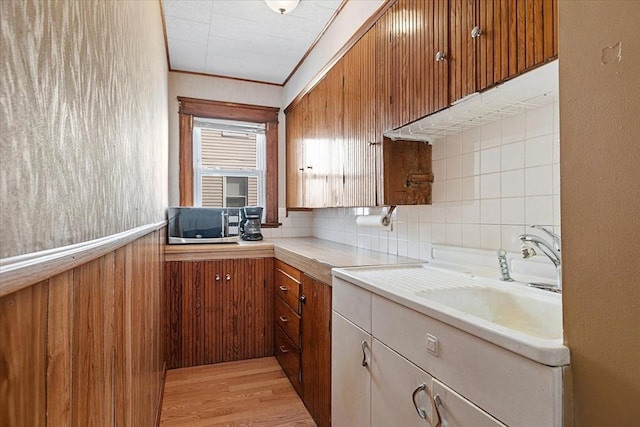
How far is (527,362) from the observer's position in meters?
0.72

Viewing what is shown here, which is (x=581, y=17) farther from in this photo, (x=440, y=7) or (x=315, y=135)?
(x=315, y=135)

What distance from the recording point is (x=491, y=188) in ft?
5.01

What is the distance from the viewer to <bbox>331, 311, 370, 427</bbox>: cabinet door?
1373mm

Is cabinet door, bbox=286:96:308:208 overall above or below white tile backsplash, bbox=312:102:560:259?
above

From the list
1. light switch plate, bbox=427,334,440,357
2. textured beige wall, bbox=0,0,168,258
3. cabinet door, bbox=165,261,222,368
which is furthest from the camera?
cabinet door, bbox=165,261,222,368

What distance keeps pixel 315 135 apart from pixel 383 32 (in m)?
1.15

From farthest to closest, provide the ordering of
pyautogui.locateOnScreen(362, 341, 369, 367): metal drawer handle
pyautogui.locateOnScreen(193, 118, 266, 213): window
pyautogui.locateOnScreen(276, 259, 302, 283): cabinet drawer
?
pyautogui.locateOnScreen(193, 118, 266, 213): window, pyautogui.locateOnScreen(276, 259, 302, 283): cabinet drawer, pyautogui.locateOnScreen(362, 341, 369, 367): metal drawer handle

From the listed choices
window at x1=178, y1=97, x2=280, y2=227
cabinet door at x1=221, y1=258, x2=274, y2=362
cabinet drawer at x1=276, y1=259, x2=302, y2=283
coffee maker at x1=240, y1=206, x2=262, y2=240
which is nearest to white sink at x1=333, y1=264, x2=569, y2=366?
cabinet drawer at x1=276, y1=259, x2=302, y2=283

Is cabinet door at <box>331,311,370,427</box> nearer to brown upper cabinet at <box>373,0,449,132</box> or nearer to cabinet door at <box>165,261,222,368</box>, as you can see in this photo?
brown upper cabinet at <box>373,0,449,132</box>

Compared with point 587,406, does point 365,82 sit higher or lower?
higher

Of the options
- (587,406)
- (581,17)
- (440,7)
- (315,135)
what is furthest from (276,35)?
(587,406)

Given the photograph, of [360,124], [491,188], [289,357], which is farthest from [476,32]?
[289,357]

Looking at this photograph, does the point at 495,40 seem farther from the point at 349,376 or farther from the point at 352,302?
the point at 349,376

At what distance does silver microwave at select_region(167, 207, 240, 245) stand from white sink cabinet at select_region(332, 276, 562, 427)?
1.66 metres
